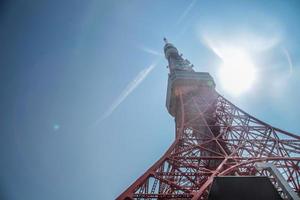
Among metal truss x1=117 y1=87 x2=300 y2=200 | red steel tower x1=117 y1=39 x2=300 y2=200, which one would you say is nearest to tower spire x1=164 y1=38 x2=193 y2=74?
red steel tower x1=117 y1=39 x2=300 y2=200

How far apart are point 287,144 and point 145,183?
24.8 feet

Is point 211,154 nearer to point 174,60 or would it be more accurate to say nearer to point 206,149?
point 206,149

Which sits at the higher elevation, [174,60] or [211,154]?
[174,60]

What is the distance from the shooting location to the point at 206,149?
1004 cm

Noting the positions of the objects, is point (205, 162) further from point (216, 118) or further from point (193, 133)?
point (216, 118)

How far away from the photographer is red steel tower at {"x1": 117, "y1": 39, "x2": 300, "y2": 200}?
278 inches

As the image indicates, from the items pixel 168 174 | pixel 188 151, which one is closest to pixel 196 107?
pixel 188 151

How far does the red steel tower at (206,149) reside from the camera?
278 inches

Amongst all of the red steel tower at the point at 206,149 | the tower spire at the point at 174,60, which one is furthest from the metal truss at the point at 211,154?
the tower spire at the point at 174,60

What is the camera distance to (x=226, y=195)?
551 centimetres

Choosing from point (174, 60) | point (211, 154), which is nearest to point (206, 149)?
point (211, 154)

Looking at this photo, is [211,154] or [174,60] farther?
[174,60]

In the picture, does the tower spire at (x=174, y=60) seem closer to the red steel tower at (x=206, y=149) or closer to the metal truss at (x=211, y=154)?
the red steel tower at (x=206, y=149)

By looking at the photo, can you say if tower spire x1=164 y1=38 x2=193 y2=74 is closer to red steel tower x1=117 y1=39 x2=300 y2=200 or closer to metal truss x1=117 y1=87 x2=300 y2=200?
red steel tower x1=117 y1=39 x2=300 y2=200
